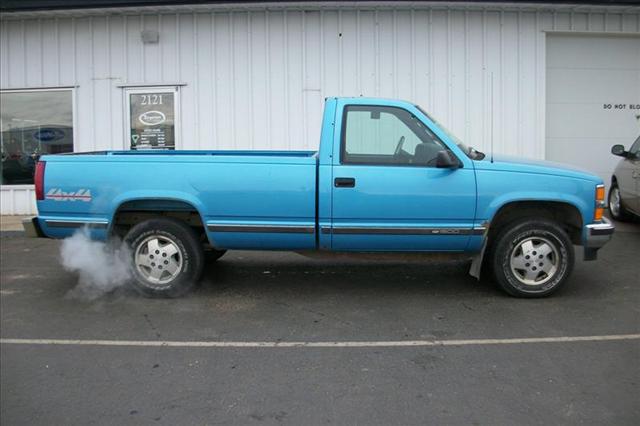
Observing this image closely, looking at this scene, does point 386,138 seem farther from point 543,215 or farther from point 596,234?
point 596,234

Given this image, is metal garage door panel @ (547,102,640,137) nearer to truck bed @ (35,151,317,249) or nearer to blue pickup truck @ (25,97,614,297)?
blue pickup truck @ (25,97,614,297)

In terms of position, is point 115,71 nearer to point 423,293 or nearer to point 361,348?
point 423,293

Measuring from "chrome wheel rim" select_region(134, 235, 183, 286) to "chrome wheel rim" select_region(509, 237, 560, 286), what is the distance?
3.32 m

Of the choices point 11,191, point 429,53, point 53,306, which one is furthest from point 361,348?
point 11,191

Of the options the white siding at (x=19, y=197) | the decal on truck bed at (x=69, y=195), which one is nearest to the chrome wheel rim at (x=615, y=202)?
the decal on truck bed at (x=69, y=195)

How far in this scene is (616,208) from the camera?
998 cm

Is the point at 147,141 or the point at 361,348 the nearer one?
the point at 361,348

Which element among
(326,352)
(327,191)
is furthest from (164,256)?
(326,352)

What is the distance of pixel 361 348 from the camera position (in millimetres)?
4504

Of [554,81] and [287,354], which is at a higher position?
[554,81]

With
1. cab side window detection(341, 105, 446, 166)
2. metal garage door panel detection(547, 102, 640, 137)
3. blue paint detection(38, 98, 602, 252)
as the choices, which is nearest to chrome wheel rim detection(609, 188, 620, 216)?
metal garage door panel detection(547, 102, 640, 137)

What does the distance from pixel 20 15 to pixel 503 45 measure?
922 centimetres

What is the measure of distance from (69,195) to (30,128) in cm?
720

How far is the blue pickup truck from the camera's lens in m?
5.50
